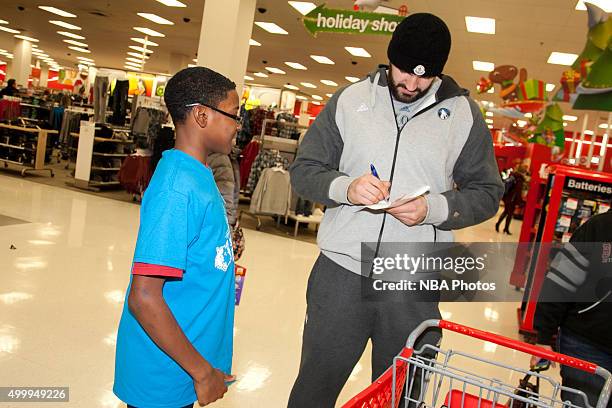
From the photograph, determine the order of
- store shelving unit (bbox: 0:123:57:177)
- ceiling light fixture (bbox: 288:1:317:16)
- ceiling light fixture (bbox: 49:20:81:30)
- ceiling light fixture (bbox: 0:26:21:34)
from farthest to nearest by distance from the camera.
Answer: ceiling light fixture (bbox: 0:26:21:34), ceiling light fixture (bbox: 49:20:81:30), store shelving unit (bbox: 0:123:57:177), ceiling light fixture (bbox: 288:1:317:16)

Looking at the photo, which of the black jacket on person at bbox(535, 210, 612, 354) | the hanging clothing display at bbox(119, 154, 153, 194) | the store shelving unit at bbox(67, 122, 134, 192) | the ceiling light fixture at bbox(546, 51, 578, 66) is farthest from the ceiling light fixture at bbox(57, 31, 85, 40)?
the black jacket on person at bbox(535, 210, 612, 354)

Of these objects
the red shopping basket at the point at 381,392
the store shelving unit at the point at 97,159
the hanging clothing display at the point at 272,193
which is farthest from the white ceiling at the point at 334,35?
the red shopping basket at the point at 381,392

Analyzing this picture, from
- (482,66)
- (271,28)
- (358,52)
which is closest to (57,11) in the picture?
Answer: (271,28)

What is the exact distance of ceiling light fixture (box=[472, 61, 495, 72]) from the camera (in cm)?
1258

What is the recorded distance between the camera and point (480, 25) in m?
9.39

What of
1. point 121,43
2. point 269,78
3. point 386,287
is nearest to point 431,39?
point 386,287

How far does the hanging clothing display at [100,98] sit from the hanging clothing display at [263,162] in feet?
13.8

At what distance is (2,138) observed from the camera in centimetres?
991

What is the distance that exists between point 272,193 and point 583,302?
6.11 meters

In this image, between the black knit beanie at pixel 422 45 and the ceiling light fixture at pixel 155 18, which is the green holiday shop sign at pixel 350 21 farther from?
the ceiling light fixture at pixel 155 18

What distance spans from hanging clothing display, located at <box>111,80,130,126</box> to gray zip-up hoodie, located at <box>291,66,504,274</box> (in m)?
10.1

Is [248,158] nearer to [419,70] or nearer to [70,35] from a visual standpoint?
[419,70]

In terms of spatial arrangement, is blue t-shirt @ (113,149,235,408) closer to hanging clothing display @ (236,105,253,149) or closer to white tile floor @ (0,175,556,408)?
white tile floor @ (0,175,556,408)

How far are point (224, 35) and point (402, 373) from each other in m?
6.77
